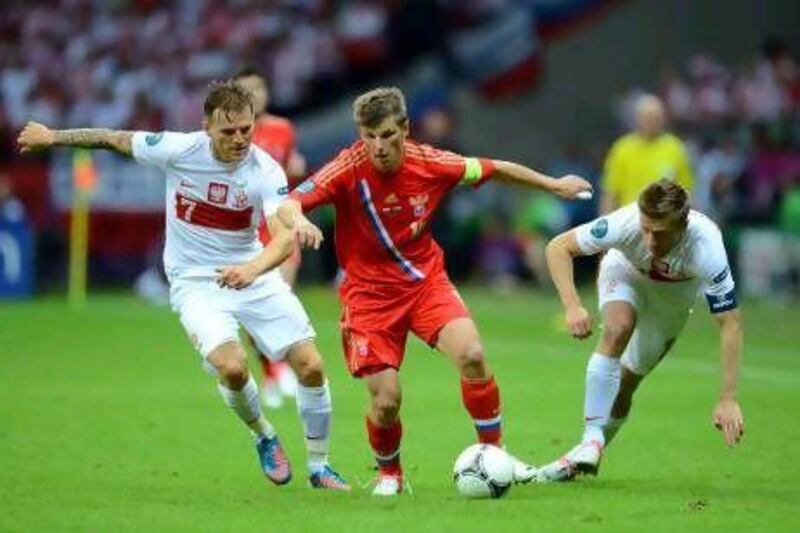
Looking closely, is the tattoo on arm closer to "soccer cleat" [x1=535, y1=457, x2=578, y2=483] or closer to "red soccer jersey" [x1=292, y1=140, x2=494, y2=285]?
"red soccer jersey" [x1=292, y1=140, x2=494, y2=285]

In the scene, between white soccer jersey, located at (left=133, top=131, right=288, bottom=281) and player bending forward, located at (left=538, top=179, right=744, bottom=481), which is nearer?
player bending forward, located at (left=538, top=179, right=744, bottom=481)

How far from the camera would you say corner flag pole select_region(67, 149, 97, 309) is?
2811 centimetres

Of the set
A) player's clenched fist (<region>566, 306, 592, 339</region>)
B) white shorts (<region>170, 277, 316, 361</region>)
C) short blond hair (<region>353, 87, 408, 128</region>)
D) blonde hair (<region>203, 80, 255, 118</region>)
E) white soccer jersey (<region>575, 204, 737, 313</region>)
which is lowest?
white shorts (<region>170, 277, 316, 361</region>)

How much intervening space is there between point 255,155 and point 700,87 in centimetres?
2096

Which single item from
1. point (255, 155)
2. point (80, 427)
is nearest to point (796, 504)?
point (255, 155)

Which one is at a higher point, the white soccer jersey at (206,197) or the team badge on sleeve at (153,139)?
the team badge on sleeve at (153,139)

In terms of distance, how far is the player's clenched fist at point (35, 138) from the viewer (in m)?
10.9

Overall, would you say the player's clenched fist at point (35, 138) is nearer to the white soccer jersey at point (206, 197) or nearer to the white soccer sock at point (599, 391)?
→ the white soccer jersey at point (206, 197)

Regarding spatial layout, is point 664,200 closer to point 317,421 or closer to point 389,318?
point 389,318

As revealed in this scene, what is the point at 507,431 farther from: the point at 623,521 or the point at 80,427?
the point at 623,521

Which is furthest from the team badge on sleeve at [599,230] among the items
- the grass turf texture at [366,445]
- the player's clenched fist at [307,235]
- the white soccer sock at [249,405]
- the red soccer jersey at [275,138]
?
the red soccer jersey at [275,138]

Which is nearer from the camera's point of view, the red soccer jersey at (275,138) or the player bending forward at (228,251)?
the player bending forward at (228,251)

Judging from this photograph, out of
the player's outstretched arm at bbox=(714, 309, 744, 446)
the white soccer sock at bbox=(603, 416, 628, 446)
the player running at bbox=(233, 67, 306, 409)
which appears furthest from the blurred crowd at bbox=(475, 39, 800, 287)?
the player's outstretched arm at bbox=(714, 309, 744, 446)

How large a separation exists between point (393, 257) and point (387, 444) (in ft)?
3.42
